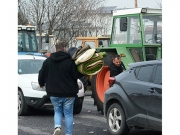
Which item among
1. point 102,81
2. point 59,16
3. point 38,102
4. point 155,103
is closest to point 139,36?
point 102,81

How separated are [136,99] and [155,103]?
0.60 metres

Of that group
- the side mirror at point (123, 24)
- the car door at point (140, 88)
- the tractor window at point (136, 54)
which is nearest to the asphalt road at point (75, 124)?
the car door at point (140, 88)

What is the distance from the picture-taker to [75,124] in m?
11.6

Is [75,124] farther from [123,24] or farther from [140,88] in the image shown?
[123,24]

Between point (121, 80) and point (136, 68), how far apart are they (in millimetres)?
382

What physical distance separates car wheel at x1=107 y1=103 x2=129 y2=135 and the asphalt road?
468 millimetres

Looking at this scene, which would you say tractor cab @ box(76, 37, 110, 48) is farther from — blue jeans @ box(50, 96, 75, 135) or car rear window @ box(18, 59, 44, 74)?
blue jeans @ box(50, 96, 75, 135)

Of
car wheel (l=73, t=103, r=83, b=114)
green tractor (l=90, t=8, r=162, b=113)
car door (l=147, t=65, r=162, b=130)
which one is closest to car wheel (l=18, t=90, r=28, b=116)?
car wheel (l=73, t=103, r=83, b=114)

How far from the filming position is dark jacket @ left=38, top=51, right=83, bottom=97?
900 cm

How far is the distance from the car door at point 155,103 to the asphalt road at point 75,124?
5.30 feet

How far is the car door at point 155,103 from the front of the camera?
858 centimetres

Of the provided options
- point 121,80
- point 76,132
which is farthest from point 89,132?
point 121,80
